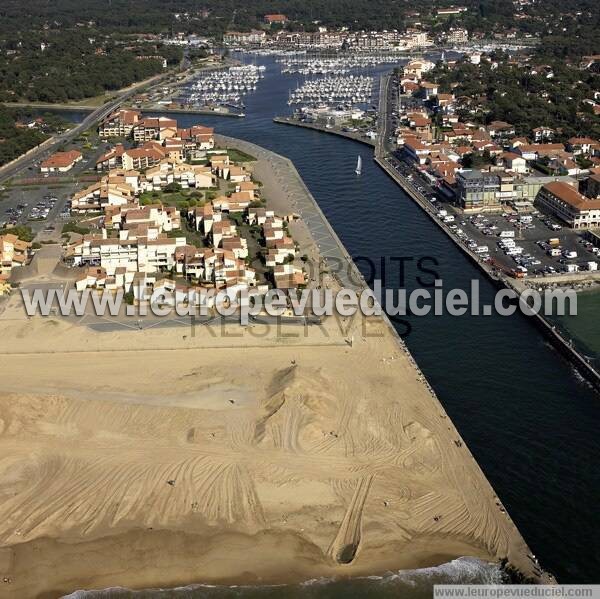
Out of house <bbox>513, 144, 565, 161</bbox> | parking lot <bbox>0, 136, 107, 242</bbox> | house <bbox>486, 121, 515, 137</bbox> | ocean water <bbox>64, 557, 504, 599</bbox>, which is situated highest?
house <bbox>486, 121, 515, 137</bbox>

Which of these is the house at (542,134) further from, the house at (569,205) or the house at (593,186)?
the house at (569,205)

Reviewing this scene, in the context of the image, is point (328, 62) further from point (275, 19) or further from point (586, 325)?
point (586, 325)

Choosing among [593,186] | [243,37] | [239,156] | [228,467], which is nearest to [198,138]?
[239,156]

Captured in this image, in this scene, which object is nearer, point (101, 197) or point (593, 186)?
point (593, 186)

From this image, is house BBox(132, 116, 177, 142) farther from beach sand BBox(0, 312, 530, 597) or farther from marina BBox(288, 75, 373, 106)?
beach sand BBox(0, 312, 530, 597)

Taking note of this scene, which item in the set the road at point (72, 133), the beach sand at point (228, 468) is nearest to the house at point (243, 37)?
the road at point (72, 133)

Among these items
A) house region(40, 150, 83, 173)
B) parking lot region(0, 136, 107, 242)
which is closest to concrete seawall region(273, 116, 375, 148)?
parking lot region(0, 136, 107, 242)

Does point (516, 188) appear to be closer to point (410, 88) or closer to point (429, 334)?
point (429, 334)
